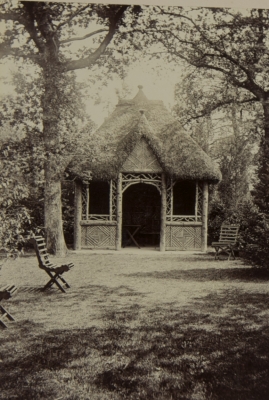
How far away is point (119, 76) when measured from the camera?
855 cm

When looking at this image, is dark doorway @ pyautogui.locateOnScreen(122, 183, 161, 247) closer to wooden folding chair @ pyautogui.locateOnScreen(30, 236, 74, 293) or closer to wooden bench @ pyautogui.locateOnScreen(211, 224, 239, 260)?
wooden bench @ pyautogui.locateOnScreen(211, 224, 239, 260)

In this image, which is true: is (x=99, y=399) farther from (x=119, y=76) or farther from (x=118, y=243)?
(x=118, y=243)

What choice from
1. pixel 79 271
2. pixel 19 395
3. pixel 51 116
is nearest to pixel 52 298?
pixel 79 271

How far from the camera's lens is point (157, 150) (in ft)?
46.4

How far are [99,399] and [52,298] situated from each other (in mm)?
3387

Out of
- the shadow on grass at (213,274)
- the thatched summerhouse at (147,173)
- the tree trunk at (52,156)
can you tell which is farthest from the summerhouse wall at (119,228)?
the shadow on grass at (213,274)

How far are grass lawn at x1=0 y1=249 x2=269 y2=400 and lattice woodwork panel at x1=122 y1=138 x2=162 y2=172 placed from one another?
6.38m

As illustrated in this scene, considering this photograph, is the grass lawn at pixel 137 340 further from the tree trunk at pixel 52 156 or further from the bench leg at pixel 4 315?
the tree trunk at pixel 52 156

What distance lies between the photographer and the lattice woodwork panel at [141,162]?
14.4 meters

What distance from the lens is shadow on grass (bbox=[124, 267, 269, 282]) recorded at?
896 centimetres

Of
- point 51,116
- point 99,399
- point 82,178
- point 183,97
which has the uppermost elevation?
point 183,97

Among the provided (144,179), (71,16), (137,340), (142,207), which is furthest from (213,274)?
(142,207)

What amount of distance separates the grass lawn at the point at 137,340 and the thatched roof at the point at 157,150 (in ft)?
20.0

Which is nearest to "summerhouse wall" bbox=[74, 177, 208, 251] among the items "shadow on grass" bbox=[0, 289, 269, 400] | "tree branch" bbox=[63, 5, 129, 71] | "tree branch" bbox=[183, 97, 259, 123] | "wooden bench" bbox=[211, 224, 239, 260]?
"wooden bench" bbox=[211, 224, 239, 260]
